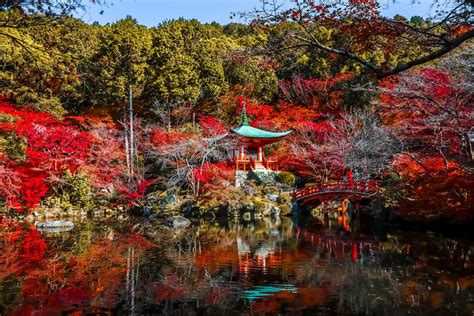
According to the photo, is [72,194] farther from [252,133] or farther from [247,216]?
[252,133]

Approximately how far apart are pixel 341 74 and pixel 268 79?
14.7ft

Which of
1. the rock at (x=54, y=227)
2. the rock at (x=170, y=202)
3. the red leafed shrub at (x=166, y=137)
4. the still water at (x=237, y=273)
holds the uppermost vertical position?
the red leafed shrub at (x=166, y=137)

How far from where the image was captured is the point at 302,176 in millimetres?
25094

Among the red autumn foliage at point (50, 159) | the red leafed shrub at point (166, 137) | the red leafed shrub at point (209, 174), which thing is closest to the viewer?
the red autumn foliage at point (50, 159)

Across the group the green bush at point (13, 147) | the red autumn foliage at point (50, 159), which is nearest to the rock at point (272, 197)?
the red autumn foliage at point (50, 159)

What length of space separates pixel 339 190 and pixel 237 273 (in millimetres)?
11522

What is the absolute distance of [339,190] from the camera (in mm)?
19250

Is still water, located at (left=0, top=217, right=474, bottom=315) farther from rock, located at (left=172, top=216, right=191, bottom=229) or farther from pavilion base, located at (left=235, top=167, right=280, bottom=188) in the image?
pavilion base, located at (left=235, top=167, right=280, bottom=188)

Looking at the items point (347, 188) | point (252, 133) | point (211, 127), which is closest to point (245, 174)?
point (252, 133)

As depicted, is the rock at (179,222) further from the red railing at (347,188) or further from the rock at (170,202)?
the red railing at (347,188)

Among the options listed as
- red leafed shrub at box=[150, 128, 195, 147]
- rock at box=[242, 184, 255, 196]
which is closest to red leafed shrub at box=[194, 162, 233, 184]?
rock at box=[242, 184, 255, 196]

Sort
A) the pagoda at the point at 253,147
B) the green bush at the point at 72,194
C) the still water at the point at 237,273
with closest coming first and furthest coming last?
the still water at the point at 237,273, the green bush at the point at 72,194, the pagoda at the point at 253,147

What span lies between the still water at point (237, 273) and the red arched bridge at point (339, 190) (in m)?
3.74

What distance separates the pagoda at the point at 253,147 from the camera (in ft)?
76.3
